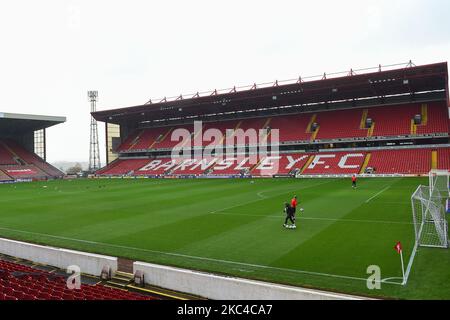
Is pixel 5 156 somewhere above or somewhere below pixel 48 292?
above

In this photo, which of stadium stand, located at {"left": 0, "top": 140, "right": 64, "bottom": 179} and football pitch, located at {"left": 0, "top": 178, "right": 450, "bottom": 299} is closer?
football pitch, located at {"left": 0, "top": 178, "right": 450, "bottom": 299}

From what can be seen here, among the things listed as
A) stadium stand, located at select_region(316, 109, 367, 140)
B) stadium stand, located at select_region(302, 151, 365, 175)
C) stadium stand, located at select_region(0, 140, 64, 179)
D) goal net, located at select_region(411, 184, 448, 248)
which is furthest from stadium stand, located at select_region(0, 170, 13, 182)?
goal net, located at select_region(411, 184, 448, 248)

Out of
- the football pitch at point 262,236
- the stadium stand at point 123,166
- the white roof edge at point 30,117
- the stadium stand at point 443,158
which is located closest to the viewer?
the football pitch at point 262,236

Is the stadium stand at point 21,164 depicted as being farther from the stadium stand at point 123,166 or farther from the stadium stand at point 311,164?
the stadium stand at point 311,164

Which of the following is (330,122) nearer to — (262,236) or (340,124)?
(340,124)

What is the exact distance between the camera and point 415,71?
45281 millimetres

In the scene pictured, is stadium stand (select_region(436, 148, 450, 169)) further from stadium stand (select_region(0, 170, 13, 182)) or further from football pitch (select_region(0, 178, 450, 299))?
stadium stand (select_region(0, 170, 13, 182))

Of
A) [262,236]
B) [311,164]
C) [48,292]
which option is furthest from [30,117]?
[48,292]

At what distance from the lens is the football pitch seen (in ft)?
35.9

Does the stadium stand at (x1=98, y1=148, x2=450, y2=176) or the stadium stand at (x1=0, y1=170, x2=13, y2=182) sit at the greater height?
the stadium stand at (x1=98, y1=148, x2=450, y2=176)

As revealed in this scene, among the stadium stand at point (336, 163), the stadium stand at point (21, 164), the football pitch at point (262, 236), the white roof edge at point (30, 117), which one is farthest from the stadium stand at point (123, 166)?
the football pitch at point (262, 236)

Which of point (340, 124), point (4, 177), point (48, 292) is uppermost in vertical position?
point (340, 124)

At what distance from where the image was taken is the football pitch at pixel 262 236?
10.9 metres

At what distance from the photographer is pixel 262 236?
16031 millimetres
